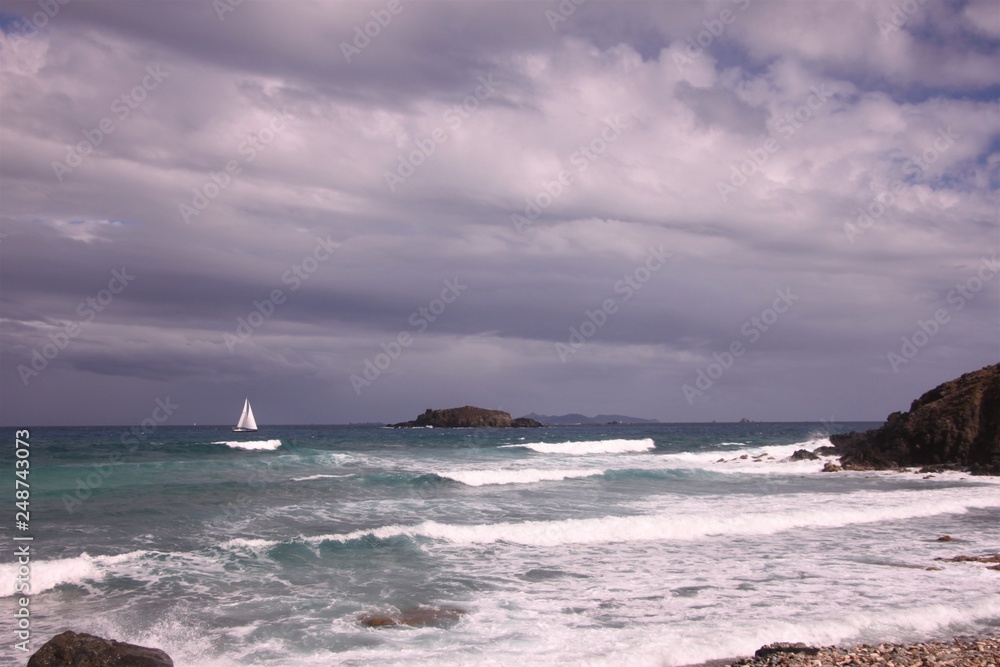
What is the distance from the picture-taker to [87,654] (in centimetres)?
828

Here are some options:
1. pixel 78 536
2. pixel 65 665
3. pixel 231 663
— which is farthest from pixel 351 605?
pixel 78 536

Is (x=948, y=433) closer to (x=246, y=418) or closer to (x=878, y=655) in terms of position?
(x=878, y=655)

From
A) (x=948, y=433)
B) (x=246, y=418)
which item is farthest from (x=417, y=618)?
(x=246, y=418)

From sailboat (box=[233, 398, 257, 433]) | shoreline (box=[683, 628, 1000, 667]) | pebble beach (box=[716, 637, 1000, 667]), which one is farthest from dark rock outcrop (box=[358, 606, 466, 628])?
sailboat (box=[233, 398, 257, 433])

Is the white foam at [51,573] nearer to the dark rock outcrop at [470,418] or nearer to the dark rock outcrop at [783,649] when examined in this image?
the dark rock outcrop at [783,649]

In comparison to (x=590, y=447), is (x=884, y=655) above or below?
above

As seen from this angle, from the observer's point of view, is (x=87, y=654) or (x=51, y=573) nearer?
(x=87, y=654)

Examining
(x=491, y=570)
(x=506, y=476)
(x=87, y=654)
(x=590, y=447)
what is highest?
(x=87, y=654)

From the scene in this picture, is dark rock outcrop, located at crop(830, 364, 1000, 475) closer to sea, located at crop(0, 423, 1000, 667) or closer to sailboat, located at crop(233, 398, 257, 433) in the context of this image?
sea, located at crop(0, 423, 1000, 667)

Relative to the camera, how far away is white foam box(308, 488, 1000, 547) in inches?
720

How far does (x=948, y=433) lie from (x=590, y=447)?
33.7 m

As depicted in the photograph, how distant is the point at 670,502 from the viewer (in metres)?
25.2

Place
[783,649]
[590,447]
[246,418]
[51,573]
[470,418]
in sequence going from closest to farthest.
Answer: [783,649]
[51,573]
[590,447]
[246,418]
[470,418]

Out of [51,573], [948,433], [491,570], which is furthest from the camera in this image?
[948,433]
